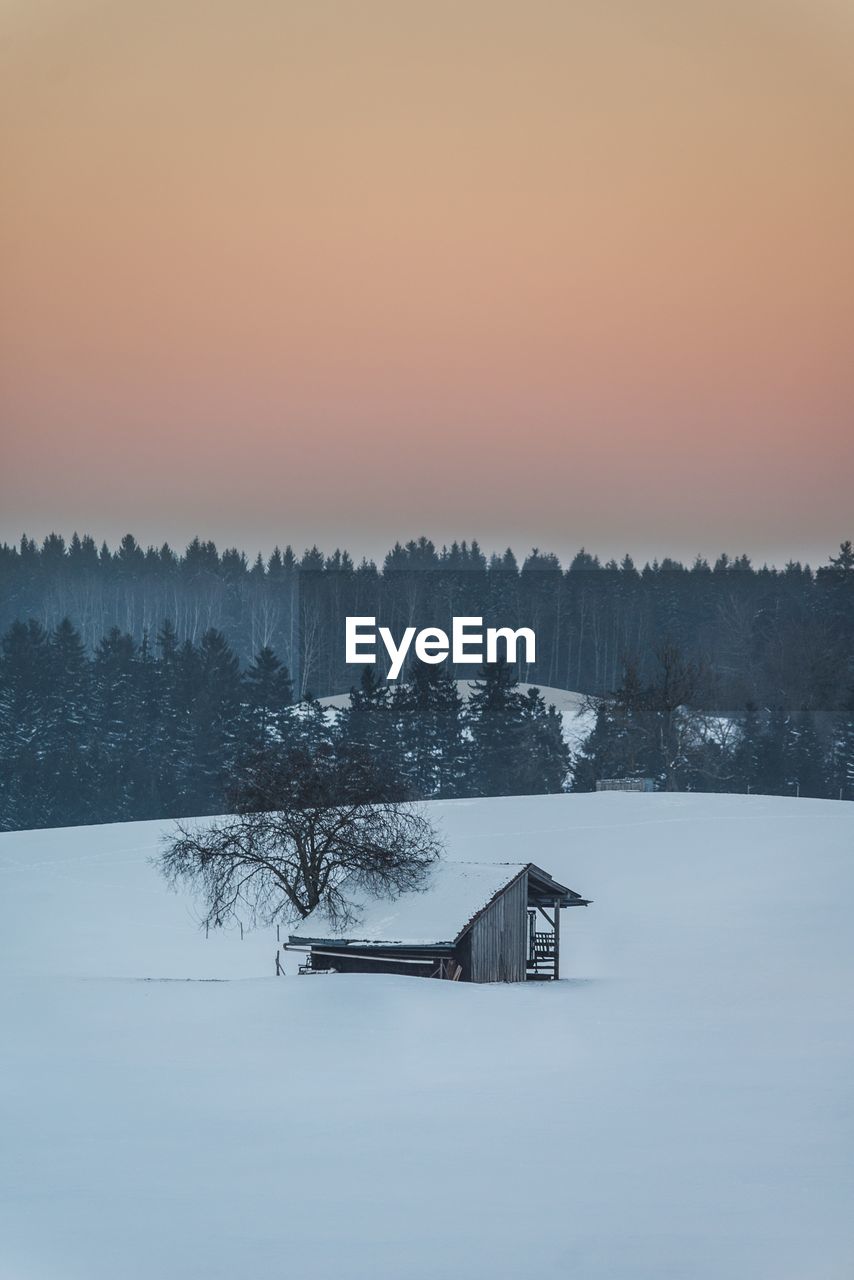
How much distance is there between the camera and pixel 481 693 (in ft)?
281

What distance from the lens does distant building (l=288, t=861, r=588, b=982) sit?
30.9 m

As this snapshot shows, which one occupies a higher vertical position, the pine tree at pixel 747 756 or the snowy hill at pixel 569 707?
the snowy hill at pixel 569 707

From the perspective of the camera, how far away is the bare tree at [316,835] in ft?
120

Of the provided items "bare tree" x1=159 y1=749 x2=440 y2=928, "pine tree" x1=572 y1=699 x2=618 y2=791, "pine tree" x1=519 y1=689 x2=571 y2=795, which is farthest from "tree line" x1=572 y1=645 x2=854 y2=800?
"bare tree" x1=159 y1=749 x2=440 y2=928

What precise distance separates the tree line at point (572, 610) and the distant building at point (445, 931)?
177ft

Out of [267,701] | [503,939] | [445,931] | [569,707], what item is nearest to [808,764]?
[569,707]

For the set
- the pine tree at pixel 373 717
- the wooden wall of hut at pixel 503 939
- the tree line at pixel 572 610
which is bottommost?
the wooden wall of hut at pixel 503 939

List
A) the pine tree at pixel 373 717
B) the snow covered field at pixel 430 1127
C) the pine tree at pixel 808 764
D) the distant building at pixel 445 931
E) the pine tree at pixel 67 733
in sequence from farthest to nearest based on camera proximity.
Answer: the pine tree at pixel 67 733
the pine tree at pixel 808 764
the pine tree at pixel 373 717
the distant building at pixel 445 931
the snow covered field at pixel 430 1127

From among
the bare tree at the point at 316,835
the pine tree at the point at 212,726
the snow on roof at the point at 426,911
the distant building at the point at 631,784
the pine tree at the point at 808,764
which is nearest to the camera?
the snow on roof at the point at 426,911

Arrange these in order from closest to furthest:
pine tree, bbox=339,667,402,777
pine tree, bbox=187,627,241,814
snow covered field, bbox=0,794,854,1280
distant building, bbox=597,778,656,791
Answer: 1. snow covered field, bbox=0,794,854,1280
2. distant building, bbox=597,778,656,791
3. pine tree, bbox=339,667,402,777
4. pine tree, bbox=187,627,241,814

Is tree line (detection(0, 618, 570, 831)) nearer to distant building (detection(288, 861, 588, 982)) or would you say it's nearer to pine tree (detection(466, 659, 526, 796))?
pine tree (detection(466, 659, 526, 796))

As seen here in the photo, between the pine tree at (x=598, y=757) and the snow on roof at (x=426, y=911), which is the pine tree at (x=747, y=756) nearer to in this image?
the pine tree at (x=598, y=757)

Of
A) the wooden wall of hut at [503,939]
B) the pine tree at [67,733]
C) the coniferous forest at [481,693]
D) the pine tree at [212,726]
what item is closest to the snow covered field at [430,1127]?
the wooden wall of hut at [503,939]

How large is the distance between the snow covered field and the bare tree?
5.16m
